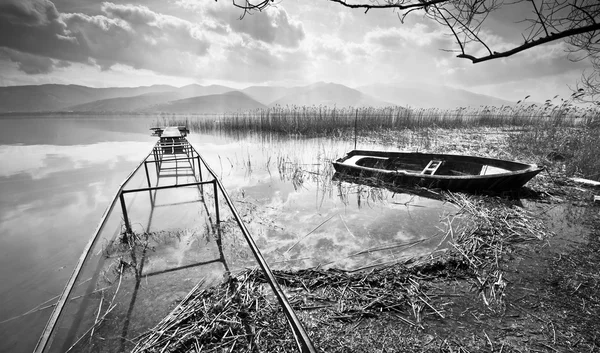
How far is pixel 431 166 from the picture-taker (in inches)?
310

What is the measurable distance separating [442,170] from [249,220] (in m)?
6.50

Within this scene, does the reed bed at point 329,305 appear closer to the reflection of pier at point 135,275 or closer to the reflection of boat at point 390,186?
the reflection of pier at point 135,275

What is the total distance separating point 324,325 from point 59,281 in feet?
12.0

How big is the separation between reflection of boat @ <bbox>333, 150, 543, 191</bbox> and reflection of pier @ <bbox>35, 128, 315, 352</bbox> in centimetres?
463

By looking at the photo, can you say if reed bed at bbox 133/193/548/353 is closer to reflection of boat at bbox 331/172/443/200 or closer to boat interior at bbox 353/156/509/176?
reflection of boat at bbox 331/172/443/200

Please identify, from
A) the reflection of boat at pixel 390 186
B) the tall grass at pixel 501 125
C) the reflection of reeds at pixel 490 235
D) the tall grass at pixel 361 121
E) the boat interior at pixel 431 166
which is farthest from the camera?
the tall grass at pixel 361 121

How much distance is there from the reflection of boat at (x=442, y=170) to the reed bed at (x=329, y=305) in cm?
248

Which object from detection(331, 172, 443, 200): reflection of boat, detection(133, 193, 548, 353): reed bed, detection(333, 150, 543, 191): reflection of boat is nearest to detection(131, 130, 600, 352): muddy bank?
detection(133, 193, 548, 353): reed bed

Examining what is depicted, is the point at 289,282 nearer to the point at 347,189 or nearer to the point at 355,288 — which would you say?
the point at 355,288

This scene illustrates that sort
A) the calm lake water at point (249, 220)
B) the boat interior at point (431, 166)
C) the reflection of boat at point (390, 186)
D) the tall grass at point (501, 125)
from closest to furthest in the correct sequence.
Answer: the calm lake water at point (249, 220) → the reflection of boat at point (390, 186) → the boat interior at point (431, 166) → the tall grass at point (501, 125)

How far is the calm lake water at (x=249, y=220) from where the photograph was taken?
3389mm

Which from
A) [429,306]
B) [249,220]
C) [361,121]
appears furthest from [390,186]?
[361,121]

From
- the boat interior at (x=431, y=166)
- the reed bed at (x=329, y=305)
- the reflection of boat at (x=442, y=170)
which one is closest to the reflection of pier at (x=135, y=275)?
the reed bed at (x=329, y=305)

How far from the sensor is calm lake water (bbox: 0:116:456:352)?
3.39m
